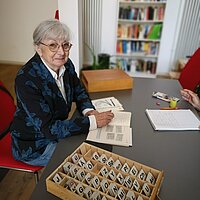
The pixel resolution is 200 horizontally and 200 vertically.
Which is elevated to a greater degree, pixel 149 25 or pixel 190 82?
pixel 149 25

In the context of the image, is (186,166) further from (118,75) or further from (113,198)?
(118,75)

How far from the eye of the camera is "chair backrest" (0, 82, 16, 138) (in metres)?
1.44

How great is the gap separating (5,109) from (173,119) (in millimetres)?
1131

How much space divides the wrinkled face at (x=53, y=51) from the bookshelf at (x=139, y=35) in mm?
2884

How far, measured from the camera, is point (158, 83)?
1834 millimetres

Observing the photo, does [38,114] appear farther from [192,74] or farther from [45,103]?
[192,74]

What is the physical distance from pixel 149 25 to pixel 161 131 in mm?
3200

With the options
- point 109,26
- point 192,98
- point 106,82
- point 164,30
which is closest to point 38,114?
point 106,82

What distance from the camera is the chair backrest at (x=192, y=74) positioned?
185 cm

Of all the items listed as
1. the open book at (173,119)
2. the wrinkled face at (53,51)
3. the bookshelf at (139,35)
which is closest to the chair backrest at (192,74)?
the open book at (173,119)

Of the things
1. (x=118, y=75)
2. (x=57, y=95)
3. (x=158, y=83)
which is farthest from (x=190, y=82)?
(x=57, y=95)

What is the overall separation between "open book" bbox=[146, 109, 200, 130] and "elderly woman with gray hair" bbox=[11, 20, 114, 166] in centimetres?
27

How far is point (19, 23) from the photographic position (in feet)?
13.8

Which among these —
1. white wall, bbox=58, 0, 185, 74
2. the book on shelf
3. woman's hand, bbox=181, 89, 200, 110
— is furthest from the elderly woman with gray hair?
the book on shelf
